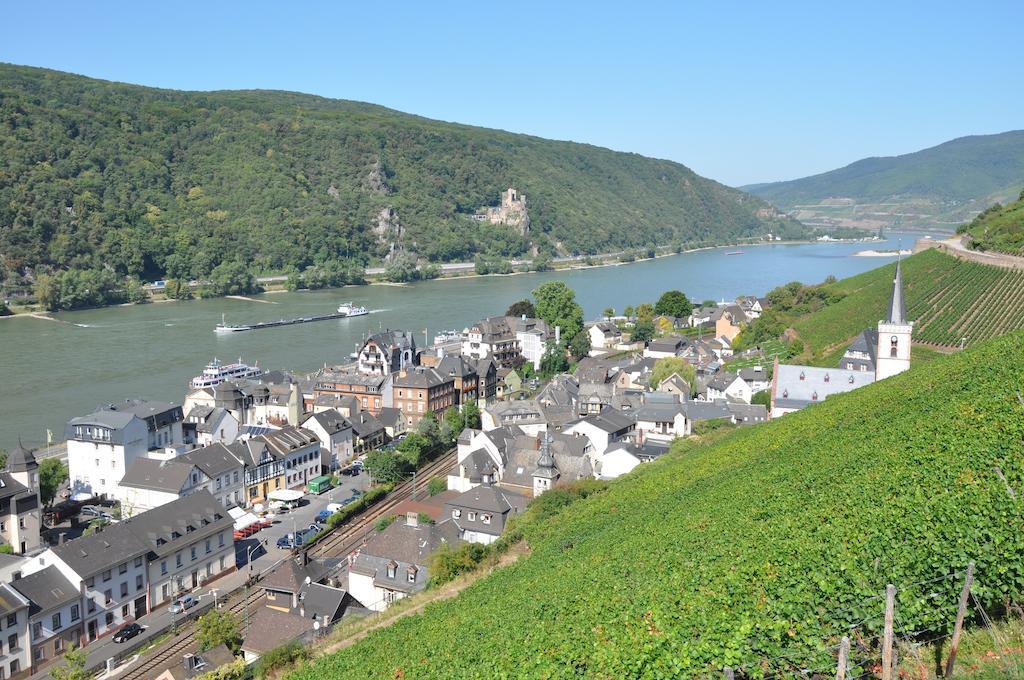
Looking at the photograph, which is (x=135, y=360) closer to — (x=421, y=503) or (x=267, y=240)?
(x=421, y=503)

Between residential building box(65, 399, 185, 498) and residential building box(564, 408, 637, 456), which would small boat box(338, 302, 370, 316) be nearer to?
residential building box(65, 399, 185, 498)

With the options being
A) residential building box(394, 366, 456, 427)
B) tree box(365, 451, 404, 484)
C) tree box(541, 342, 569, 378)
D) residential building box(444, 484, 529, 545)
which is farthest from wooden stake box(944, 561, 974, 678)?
tree box(541, 342, 569, 378)

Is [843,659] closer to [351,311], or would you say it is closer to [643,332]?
[643,332]

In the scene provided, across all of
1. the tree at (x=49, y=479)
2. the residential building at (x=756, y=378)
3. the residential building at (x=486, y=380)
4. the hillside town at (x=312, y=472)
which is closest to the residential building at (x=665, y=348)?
the hillside town at (x=312, y=472)

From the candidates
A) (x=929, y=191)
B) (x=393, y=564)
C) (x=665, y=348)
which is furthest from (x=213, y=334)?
(x=929, y=191)

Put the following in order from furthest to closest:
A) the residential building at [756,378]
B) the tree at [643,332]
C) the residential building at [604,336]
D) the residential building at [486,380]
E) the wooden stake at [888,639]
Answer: the tree at [643,332] → the residential building at [604,336] → the residential building at [486,380] → the residential building at [756,378] → the wooden stake at [888,639]

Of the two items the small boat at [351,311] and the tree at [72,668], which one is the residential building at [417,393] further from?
the small boat at [351,311]
